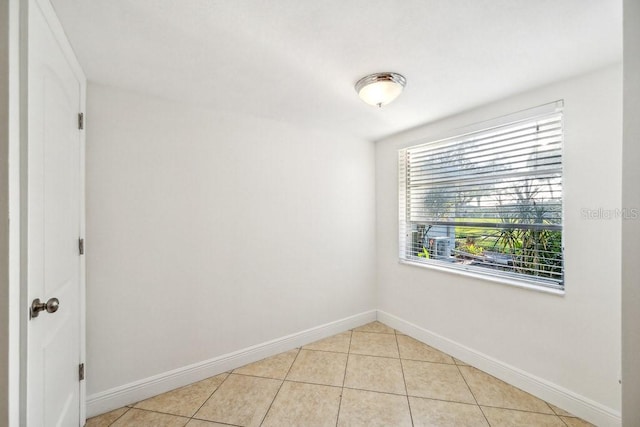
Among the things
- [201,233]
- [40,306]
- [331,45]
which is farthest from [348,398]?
[331,45]

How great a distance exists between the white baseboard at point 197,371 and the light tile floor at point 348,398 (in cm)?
5

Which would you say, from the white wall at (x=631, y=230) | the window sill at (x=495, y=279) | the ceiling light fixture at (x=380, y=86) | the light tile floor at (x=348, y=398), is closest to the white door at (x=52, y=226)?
the light tile floor at (x=348, y=398)

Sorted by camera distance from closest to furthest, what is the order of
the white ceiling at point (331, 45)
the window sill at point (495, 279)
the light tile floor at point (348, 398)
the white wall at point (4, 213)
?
the white wall at point (4, 213) → the white ceiling at point (331, 45) → the light tile floor at point (348, 398) → the window sill at point (495, 279)

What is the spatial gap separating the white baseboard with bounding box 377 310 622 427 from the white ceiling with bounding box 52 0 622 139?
7.00ft

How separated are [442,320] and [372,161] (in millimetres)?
1909

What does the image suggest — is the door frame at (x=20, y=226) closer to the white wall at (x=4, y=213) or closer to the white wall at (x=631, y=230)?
the white wall at (x=4, y=213)

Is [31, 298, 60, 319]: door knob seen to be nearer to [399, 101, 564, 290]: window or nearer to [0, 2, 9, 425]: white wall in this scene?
[0, 2, 9, 425]: white wall

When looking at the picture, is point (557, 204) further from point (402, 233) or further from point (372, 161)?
point (372, 161)

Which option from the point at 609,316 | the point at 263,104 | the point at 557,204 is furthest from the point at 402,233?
the point at 263,104

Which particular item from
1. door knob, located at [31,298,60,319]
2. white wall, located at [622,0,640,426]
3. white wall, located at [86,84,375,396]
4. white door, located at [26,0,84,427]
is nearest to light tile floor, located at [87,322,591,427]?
white wall, located at [86,84,375,396]

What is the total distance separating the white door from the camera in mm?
1068

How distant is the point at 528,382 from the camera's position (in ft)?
6.86

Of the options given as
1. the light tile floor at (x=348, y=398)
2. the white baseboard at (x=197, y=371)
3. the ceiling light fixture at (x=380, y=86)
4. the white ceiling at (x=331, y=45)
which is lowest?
the light tile floor at (x=348, y=398)

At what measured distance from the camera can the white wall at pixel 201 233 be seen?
1.93m
